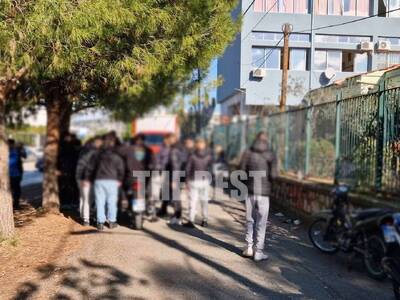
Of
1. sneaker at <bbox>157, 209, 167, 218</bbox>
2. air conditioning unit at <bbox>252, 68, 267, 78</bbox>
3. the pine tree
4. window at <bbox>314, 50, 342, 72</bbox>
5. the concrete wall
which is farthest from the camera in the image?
sneaker at <bbox>157, 209, 167, 218</bbox>

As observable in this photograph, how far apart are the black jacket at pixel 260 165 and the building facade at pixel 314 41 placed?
1864mm

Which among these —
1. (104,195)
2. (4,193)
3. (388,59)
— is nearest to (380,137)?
(388,59)

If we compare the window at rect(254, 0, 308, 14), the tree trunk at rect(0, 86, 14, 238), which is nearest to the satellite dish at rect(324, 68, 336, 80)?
A: the window at rect(254, 0, 308, 14)

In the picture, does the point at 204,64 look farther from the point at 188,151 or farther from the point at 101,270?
the point at 101,270

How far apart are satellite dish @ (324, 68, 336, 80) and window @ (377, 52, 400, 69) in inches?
29.4

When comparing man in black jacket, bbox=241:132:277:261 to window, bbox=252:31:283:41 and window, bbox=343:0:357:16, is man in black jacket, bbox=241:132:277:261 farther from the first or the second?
window, bbox=343:0:357:16

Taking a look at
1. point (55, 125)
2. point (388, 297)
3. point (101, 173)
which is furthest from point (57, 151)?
point (388, 297)

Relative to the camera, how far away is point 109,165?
341 inches

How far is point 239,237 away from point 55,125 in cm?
501

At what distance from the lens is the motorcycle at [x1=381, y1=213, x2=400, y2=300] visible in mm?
5070

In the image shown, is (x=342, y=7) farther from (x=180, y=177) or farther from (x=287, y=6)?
(x=180, y=177)

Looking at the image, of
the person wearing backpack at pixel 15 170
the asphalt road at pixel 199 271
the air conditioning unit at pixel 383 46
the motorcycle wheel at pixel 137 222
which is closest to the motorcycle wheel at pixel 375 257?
the asphalt road at pixel 199 271

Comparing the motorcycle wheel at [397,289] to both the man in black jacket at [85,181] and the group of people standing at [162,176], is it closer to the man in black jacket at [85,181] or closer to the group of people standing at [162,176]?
the group of people standing at [162,176]

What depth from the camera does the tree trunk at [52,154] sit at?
34.2 ft
